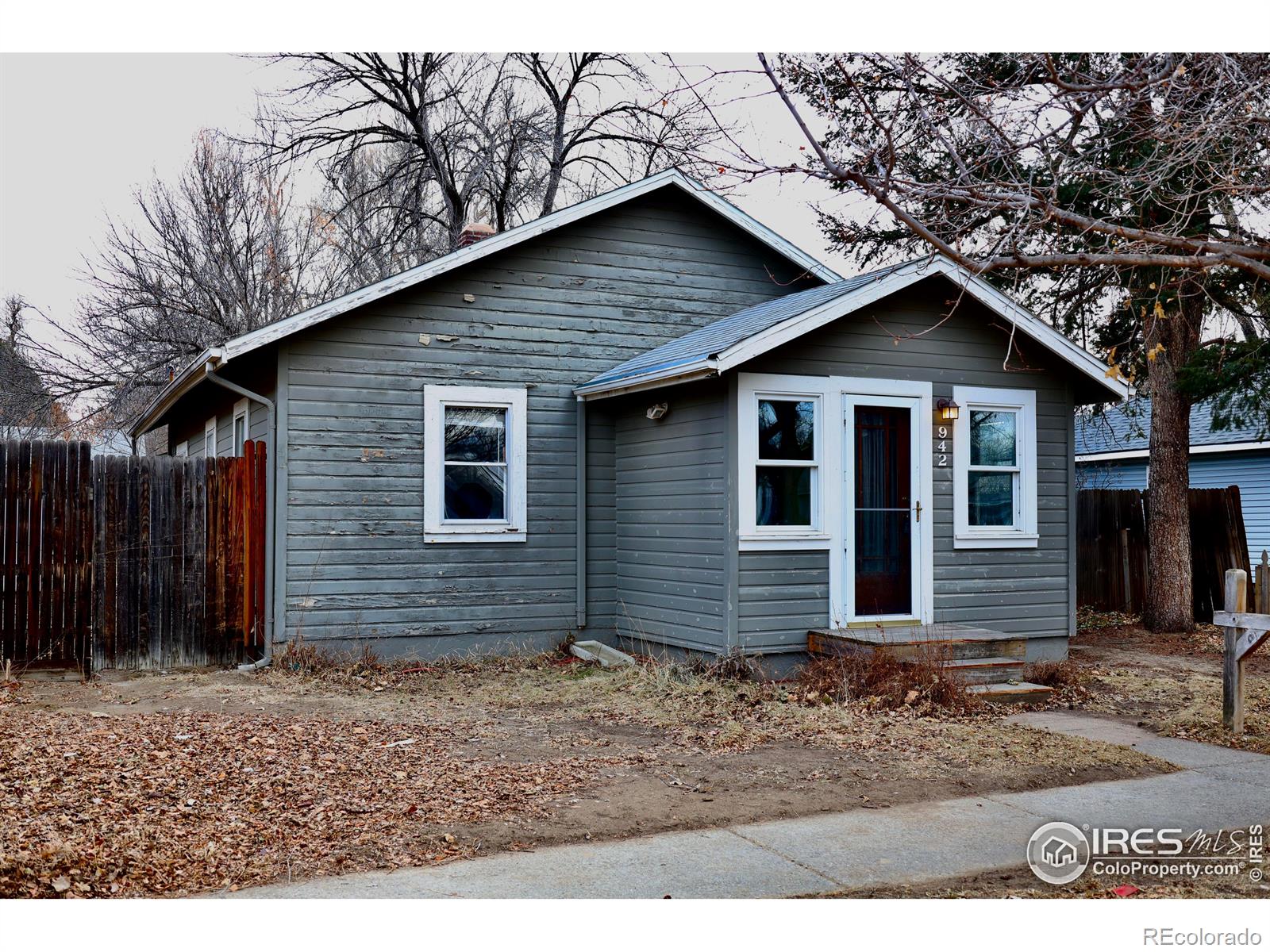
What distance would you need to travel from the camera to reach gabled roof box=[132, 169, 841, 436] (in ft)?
34.4

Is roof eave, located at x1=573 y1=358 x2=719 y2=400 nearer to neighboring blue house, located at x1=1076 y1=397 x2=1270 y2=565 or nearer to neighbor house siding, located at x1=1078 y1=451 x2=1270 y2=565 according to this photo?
neighboring blue house, located at x1=1076 y1=397 x2=1270 y2=565

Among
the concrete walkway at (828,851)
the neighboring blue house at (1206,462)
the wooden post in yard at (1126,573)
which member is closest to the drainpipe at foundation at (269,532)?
the concrete walkway at (828,851)

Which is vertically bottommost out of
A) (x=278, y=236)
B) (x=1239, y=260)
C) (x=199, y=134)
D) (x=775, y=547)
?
(x=775, y=547)

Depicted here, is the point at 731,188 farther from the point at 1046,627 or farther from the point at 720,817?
the point at 1046,627

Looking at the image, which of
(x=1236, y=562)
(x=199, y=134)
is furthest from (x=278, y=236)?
(x=1236, y=562)

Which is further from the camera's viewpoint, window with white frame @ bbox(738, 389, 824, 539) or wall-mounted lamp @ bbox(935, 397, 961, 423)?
wall-mounted lamp @ bbox(935, 397, 961, 423)

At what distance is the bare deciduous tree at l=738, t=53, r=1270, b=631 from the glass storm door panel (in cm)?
194

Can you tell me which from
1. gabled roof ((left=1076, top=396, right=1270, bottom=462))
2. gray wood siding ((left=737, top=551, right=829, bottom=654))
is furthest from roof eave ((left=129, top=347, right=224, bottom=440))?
gabled roof ((left=1076, top=396, right=1270, bottom=462))

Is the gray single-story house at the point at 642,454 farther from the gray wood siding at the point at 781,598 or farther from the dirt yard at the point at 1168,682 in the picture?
the dirt yard at the point at 1168,682

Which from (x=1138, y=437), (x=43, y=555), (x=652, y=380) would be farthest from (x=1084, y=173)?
(x=1138, y=437)

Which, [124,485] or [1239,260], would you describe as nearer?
[1239,260]

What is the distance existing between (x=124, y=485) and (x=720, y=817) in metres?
7.35

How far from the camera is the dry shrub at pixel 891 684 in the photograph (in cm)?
892

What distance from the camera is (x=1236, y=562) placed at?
1562cm
